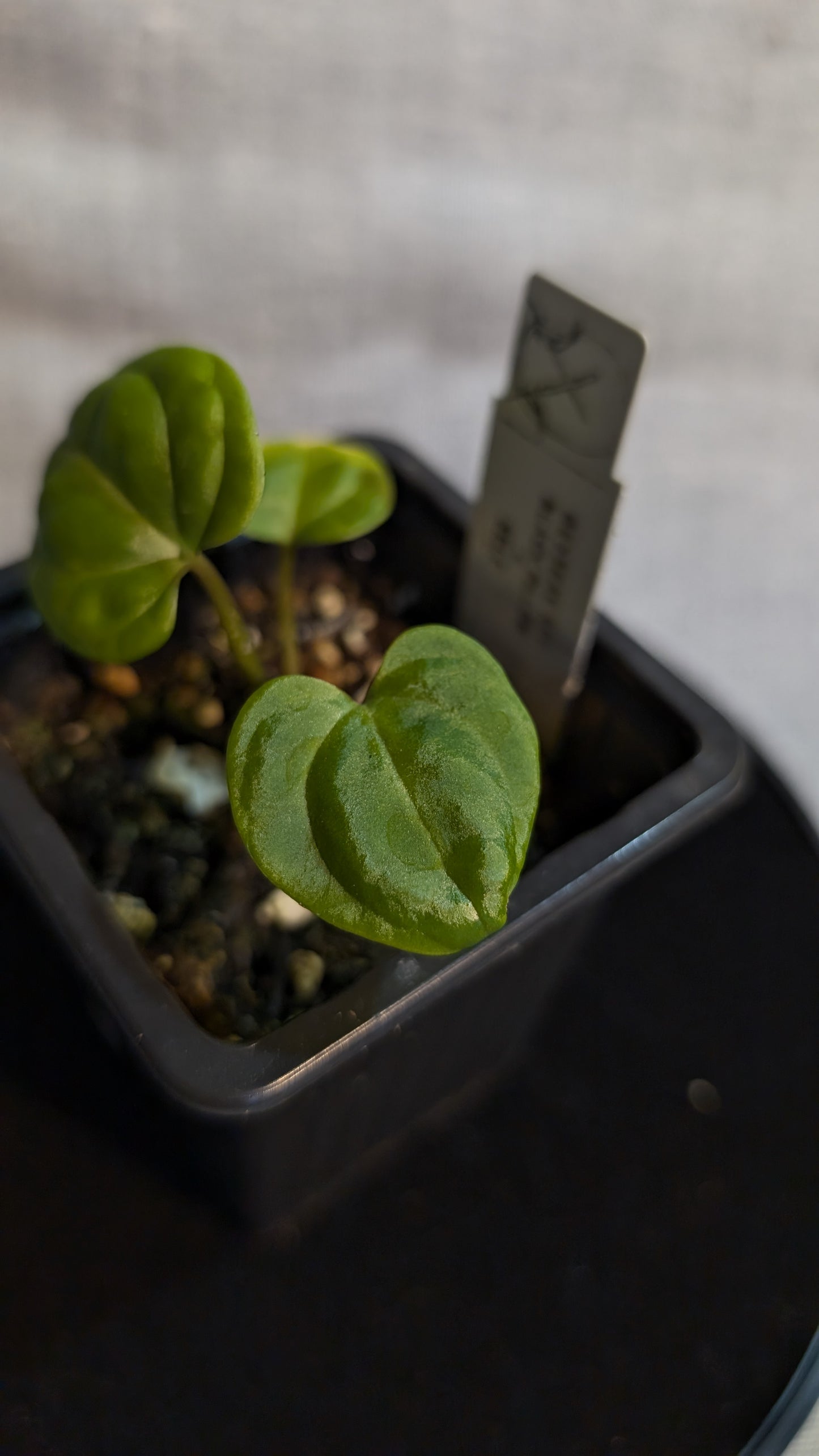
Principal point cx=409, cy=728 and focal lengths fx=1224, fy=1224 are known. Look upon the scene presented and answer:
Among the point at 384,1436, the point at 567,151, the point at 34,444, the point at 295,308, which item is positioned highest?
the point at 567,151

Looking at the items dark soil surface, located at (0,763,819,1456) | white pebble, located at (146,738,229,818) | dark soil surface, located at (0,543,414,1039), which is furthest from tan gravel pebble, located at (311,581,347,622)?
dark soil surface, located at (0,763,819,1456)

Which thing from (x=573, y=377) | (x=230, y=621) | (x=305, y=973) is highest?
(x=573, y=377)

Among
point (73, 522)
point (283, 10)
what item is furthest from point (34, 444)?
point (73, 522)

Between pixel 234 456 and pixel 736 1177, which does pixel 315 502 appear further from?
pixel 736 1177

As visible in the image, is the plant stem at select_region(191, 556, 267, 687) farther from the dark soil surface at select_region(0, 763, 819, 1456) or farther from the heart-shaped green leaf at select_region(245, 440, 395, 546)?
the dark soil surface at select_region(0, 763, 819, 1456)

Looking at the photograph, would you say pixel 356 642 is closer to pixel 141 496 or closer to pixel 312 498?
pixel 312 498

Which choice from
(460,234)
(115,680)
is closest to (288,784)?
(115,680)

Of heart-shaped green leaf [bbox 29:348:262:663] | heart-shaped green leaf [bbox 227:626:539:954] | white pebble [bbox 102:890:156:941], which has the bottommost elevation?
white pebble [bbox 102:890:156:941]
